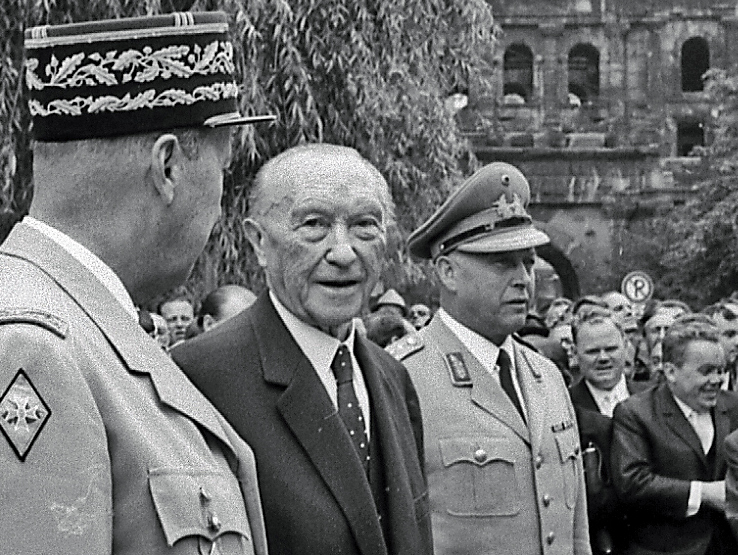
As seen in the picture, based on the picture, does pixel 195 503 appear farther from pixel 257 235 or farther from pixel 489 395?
pixel 489 395

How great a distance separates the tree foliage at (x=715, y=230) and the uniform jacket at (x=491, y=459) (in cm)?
2822


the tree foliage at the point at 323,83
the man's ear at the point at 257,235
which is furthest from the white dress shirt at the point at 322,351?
the tree foliage at the point at 323,83

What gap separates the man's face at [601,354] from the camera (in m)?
8.12

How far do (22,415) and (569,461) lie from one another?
10.9 ft

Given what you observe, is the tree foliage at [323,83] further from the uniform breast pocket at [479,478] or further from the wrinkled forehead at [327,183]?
the wrinkled forehead at [327,183]

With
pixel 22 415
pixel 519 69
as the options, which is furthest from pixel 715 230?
pixel 22 415

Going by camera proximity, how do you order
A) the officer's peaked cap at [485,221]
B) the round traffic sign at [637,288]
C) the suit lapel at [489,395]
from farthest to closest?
the round traffic sign at [637,288] → the officer's peaked cap at [485,221] → the suit lapel at [489,395]

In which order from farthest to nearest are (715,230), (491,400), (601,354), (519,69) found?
1. (519,69)
2. (715,230)
3. (601,354)
4. (491,400)

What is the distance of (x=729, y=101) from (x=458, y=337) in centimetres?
2968

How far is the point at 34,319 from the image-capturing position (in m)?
2.37

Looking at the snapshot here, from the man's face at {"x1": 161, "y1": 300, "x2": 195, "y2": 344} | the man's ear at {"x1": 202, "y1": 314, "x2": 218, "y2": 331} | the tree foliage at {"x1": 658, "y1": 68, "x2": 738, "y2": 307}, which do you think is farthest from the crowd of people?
the tree foliage at {"x1": 658, "y1": 68, "x2": 738, "y2": 307}

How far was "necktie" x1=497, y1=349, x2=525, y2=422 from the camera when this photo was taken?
17.3 ft

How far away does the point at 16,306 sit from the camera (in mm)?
2398

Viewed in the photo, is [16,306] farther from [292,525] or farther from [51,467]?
[292,525]
